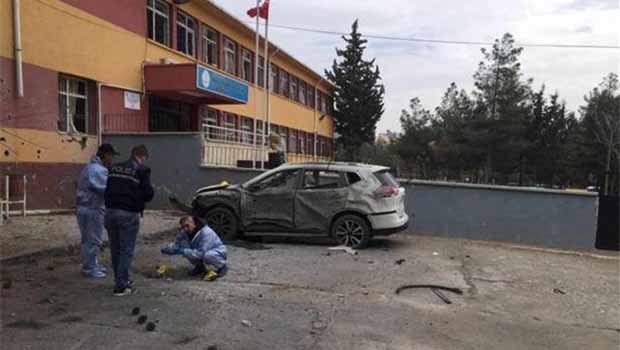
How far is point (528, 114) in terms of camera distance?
48.0 m

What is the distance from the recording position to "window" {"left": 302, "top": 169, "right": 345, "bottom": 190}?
10867 millimetres

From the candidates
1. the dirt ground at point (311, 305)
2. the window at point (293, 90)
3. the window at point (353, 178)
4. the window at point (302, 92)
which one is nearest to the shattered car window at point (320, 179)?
the window at point (353, 178)

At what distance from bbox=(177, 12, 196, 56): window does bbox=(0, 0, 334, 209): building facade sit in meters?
0.04

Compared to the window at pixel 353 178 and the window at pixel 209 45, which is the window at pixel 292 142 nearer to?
the window at pixel 209 45

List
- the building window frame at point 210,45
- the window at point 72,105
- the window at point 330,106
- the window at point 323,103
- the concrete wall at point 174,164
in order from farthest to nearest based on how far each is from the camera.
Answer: the window at point 330,106 → the window at point 323,103 → the building window frame at point 210,45 → the concrete wall at point 174,164 → the window at point 72,105

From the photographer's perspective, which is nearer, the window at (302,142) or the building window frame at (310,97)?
the window at (302,142)

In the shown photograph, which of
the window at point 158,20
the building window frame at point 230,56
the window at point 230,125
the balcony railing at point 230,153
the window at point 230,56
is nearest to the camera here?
the balcony railing at point 230,153

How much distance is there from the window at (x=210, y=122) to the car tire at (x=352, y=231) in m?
13.3

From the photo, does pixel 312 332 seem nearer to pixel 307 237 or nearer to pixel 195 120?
pixel 307 237

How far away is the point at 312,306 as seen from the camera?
Answer: 634cm

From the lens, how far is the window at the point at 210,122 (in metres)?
23.5

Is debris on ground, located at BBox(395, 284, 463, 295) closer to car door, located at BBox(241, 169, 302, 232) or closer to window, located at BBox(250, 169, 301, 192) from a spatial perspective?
car door, located at BBox(241, 169, 302, 232)

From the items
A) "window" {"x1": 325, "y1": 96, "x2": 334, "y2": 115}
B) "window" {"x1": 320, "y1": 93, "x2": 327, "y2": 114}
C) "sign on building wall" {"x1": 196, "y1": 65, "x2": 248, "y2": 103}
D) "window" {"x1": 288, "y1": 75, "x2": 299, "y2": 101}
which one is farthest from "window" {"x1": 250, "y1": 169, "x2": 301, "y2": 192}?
"window" {"x1": 325, "y1": 96, "x2": 334, "y2": 115}

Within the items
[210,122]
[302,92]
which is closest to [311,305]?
[210,122]
